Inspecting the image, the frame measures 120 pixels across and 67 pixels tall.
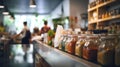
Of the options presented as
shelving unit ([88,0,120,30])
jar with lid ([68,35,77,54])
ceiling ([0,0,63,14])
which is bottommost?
jar with lid ([68,35,77,54])

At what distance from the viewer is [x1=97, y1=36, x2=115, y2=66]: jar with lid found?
1033 millimetres

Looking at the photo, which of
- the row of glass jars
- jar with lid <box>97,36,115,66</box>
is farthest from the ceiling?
jar with lid <box>97,36,115,66</box>

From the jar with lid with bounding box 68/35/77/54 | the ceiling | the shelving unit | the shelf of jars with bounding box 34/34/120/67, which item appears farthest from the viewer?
the ceiling

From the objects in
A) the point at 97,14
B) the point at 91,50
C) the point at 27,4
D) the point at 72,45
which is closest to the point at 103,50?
the point at 91,50

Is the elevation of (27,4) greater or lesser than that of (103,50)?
greater

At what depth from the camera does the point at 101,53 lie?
108cm

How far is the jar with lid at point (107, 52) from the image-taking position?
1.03 metres

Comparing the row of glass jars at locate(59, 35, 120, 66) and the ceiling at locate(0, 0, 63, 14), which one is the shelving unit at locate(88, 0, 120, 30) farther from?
the ceiling at locate(0, 0, 63, 14)

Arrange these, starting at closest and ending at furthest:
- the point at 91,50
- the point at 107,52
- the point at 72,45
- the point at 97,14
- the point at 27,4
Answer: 1. the point at 107,52
2. the point at 91,50
3. the point at 72,45
4. the point at 97,14
5. the point at 27,4

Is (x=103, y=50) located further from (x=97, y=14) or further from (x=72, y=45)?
(x=97, y=14)

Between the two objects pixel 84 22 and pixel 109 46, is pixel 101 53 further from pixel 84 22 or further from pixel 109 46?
pixel 84 22

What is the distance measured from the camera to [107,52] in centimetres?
105

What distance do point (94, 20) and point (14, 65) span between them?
3.26 meters

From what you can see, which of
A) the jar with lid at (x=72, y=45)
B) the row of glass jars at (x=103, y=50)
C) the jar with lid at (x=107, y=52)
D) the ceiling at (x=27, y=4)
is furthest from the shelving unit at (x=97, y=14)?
the ceiling at (x=27, y=4)
